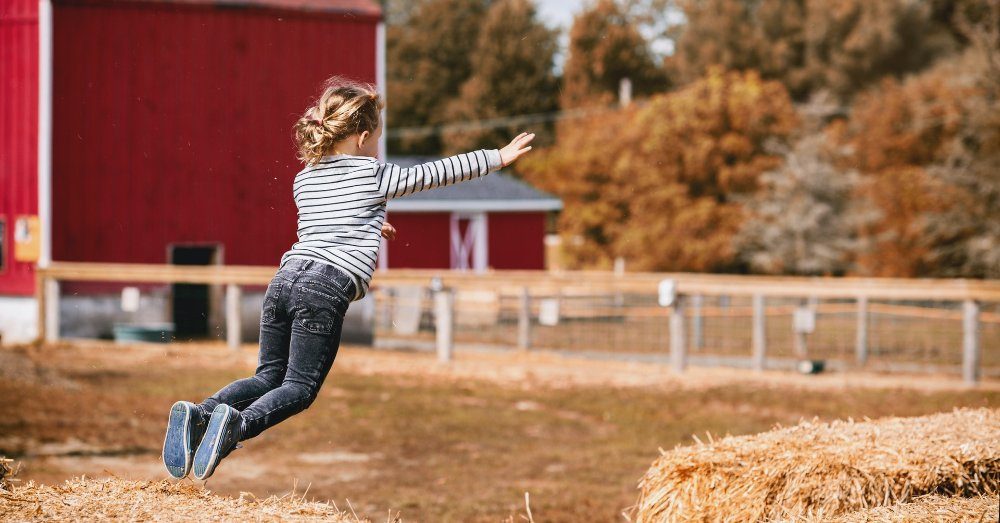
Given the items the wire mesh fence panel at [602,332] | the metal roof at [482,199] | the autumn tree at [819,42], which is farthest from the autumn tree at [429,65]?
the wire mesh fence panel at [602,332]

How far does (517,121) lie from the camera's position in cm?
5028

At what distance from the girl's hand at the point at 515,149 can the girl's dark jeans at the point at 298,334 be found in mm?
686

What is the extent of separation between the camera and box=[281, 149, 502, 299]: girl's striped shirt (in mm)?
3998

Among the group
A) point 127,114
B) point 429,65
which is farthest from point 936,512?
point 429,65

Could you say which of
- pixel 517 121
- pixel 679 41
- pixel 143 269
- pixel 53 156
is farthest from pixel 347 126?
pixel 679 41

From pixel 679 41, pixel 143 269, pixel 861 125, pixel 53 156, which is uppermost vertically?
pixel 679 41

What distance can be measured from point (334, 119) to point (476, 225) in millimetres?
28501

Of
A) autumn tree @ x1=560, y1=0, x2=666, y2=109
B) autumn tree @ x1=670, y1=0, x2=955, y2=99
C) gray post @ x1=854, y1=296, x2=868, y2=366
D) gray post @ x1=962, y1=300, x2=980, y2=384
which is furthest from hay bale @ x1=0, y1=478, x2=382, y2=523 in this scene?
autumn tree @ x1=670, y1=0, x2=955, y2=99

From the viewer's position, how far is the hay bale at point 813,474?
163 inches

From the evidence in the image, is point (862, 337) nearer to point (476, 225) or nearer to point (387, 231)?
point (387, 231)

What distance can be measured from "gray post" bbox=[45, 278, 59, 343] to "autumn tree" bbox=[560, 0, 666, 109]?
119ft

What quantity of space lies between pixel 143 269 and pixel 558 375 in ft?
22.4

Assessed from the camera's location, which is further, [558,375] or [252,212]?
[252,212]

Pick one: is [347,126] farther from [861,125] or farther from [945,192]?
[861,125]
